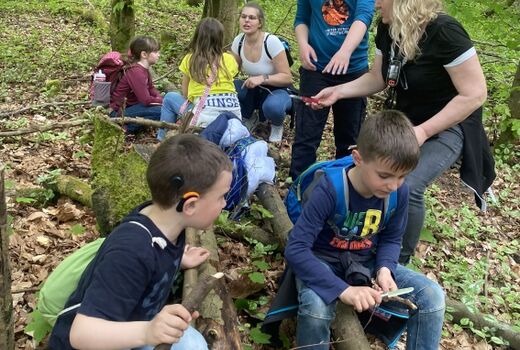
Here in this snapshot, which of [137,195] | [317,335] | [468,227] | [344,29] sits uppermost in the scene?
[344,29]

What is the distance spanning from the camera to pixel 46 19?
44.5 feet

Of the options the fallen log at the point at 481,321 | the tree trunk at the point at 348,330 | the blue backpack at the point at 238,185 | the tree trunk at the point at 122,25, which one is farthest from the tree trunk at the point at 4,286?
the tree trunk at the point at 122,25

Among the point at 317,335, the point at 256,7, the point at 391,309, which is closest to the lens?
A: the point at 317,335

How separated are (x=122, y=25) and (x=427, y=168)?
696 centimetres

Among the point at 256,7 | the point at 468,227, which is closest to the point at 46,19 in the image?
Result: the point at 256,7

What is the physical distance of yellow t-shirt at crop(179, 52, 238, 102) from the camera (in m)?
5.43

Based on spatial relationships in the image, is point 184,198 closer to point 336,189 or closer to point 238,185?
point 336,189

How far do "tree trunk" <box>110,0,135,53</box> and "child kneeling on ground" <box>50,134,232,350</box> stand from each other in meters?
7.21

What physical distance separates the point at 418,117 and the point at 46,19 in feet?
41.8

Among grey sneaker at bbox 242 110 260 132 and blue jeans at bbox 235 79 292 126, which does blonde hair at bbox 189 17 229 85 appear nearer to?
blue jeans at bbox 235 79 292 126

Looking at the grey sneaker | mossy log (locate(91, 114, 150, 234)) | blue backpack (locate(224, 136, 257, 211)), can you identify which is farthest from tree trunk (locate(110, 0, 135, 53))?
mossy log (locate(91, 114, 150, 234))

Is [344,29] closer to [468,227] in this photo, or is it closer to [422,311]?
[468,227]

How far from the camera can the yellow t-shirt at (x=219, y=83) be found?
543 cm

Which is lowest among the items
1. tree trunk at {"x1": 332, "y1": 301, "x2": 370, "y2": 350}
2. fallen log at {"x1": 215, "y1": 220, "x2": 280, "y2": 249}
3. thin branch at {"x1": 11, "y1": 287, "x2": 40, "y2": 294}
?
thin branch at {"x1": 11, "y1": 287, "x2": 40, "y2": 294}
